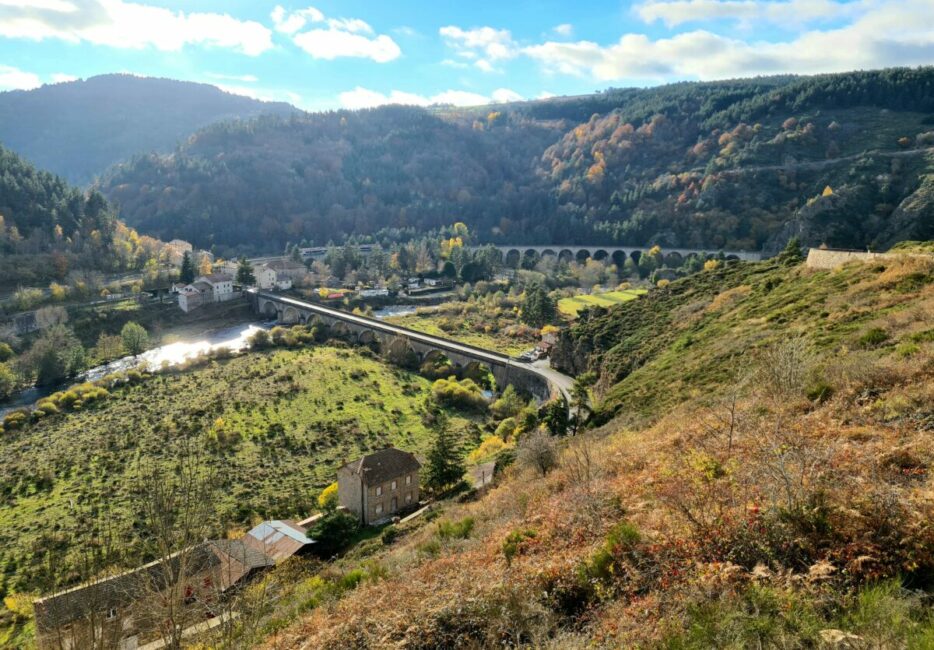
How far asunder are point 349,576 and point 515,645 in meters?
6.10

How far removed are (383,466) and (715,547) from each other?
2050 centimetres

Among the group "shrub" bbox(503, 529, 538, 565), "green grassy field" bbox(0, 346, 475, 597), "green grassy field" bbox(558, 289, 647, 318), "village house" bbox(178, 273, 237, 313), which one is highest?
"shrub" bbox(503, 529, 538, 565)

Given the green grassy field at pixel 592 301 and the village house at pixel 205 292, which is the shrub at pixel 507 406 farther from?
the village house at pixel 205 292

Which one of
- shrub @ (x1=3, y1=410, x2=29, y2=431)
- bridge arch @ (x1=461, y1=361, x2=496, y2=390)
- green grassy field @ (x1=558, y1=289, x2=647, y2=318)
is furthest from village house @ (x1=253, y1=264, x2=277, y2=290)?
bridge arch @ (x1=461, y1=361, x2=496, y2=390)

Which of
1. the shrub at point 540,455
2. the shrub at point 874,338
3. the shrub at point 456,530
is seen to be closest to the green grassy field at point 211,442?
the shrub at point 456,530

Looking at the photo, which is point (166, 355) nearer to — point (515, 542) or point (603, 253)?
point (515, 542)

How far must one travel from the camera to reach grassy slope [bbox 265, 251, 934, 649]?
635 cm

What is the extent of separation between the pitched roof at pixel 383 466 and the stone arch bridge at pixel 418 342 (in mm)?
14513

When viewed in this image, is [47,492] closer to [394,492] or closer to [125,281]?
[394,492]

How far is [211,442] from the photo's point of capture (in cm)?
A: 3434

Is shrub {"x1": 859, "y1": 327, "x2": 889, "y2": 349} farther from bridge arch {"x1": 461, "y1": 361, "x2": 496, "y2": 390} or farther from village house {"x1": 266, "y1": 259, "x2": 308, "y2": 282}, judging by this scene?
village house {"x1": 266, "y1": 259, "x2": 308, "y2": 282}

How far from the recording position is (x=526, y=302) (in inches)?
2675

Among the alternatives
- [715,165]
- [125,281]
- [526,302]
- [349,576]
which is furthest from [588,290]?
[349,576]

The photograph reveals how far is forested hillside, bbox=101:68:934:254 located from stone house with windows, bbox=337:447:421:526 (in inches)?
3289
